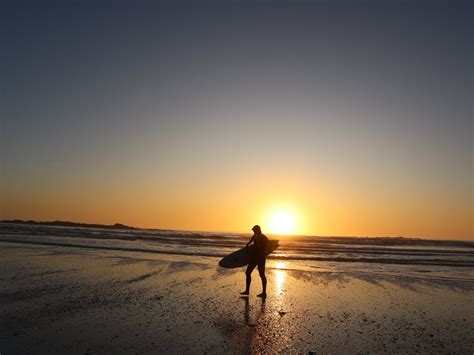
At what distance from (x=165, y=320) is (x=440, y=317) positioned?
814cm

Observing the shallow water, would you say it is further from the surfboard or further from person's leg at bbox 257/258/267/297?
person's leg at bbox 257/258/267/297

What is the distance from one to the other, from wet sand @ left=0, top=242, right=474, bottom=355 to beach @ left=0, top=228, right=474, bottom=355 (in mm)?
26

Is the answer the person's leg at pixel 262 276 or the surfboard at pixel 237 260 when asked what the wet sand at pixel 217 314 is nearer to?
the person's leg at pixel 262 276

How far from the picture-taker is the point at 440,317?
33.3 feet

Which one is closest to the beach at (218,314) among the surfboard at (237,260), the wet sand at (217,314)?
the wet sand at (217,314)

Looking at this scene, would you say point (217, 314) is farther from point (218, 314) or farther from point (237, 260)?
point (237, 260)

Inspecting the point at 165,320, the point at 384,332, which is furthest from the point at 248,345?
the point at 384,332

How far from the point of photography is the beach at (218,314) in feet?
22.9

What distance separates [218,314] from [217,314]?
32mm

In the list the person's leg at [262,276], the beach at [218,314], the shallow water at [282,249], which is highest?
the shallow water at [282,249]

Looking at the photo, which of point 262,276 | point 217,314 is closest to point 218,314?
point 217,314

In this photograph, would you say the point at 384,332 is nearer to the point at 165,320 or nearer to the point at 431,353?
the point at 431,353

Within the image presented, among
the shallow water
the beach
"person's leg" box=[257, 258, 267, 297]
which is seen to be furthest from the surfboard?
the shallow water

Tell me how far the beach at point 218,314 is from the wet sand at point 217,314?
26 mm
